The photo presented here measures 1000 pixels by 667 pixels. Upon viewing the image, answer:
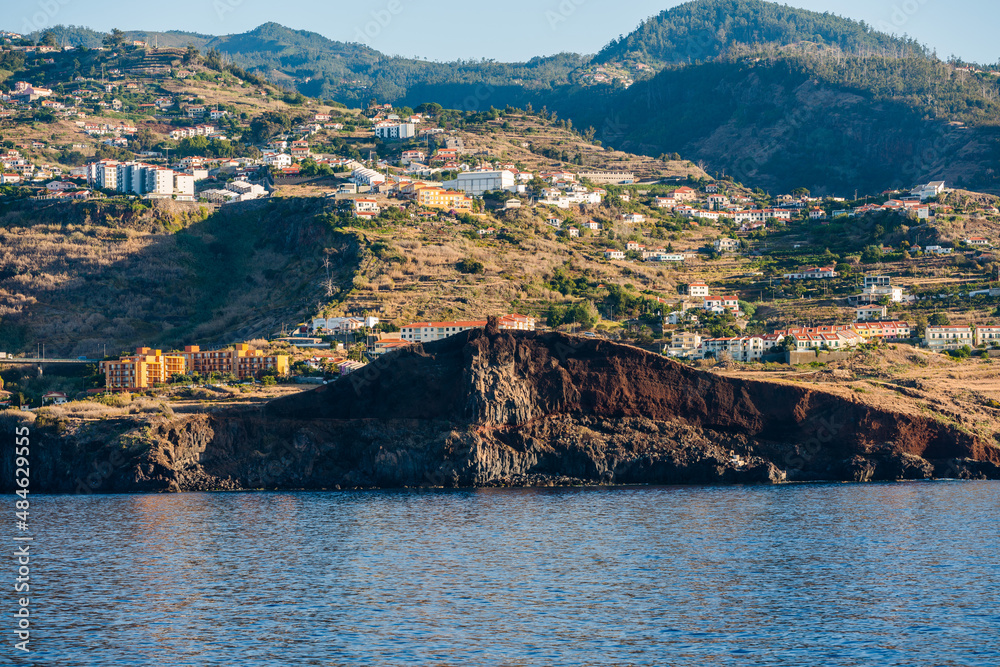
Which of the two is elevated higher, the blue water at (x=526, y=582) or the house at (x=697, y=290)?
the house at (x=697, y=290)

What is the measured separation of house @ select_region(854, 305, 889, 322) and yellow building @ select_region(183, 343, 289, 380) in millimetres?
54256

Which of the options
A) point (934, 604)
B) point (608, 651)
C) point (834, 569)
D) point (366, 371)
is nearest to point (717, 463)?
point (366, 371)

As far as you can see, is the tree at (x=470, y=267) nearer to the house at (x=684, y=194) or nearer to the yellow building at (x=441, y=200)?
the yellow building at (x=441, y=200)

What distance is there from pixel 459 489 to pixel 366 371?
414 inches

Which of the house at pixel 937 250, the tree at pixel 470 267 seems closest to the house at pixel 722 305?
the tree at pixel 470 267

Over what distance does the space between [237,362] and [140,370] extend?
25.3ft

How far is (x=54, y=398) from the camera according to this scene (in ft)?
292

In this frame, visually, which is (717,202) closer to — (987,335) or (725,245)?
(725,245)

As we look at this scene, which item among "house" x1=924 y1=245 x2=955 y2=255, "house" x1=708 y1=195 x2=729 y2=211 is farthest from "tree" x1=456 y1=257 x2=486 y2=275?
"house" x1=708 y1=195 x2=729 y2=211

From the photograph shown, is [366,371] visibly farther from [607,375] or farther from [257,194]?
[257,194]

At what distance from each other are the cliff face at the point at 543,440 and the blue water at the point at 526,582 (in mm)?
8606

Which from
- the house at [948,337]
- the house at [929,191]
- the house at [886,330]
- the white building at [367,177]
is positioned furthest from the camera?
the house at [929,191]

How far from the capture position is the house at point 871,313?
362ft

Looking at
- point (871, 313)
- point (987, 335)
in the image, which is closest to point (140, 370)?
point (871, 313)
